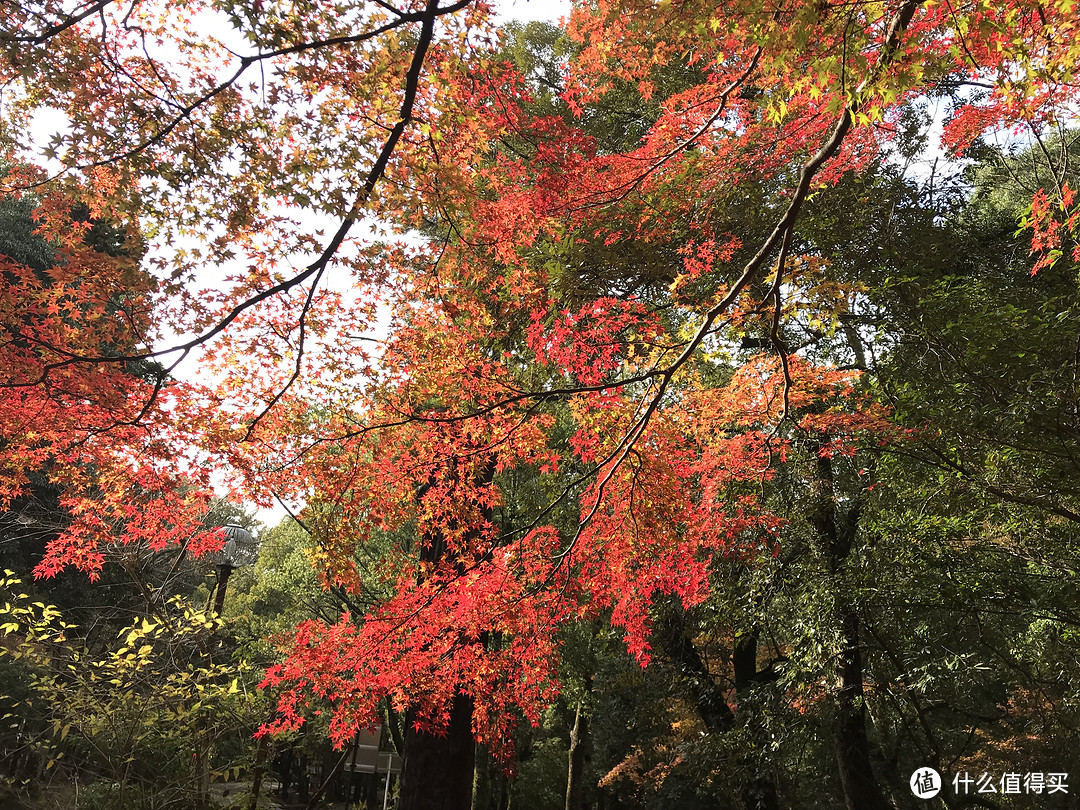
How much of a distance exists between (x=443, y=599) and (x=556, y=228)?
394 centimetres

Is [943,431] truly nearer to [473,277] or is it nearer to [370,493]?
[473,277]

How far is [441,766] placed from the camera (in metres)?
7.56

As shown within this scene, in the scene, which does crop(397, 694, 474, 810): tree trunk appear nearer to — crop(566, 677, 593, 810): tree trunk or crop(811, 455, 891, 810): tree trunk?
crop(811, 455, 891, 810): tree trunk

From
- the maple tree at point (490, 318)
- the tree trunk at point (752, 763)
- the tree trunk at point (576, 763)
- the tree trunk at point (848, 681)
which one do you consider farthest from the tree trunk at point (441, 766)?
the tree trunk at point (576, 763)

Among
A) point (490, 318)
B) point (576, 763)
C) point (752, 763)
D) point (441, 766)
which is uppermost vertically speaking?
point (490, 318)

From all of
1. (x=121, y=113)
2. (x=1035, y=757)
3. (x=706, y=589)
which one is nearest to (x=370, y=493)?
(x=121, y=113)

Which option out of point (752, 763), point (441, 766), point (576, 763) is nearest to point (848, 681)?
point (752, 763)

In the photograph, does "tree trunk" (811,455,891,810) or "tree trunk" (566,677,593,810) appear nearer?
"tree trunk" (811,455,891,810)

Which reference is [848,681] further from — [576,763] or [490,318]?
[576,763]

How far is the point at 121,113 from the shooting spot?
13.2 ft

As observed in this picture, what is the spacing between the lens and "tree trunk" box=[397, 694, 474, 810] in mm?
7461

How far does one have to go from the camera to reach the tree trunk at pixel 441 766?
7461mm

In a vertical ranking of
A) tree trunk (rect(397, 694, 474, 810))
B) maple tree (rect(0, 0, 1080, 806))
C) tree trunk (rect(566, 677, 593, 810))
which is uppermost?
maple tree (rect(0, 0, 1080, 806))

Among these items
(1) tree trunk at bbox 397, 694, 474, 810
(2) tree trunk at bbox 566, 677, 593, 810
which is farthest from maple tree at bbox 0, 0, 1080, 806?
(2) tree trunk at bbox 566, 677, 593, 810
